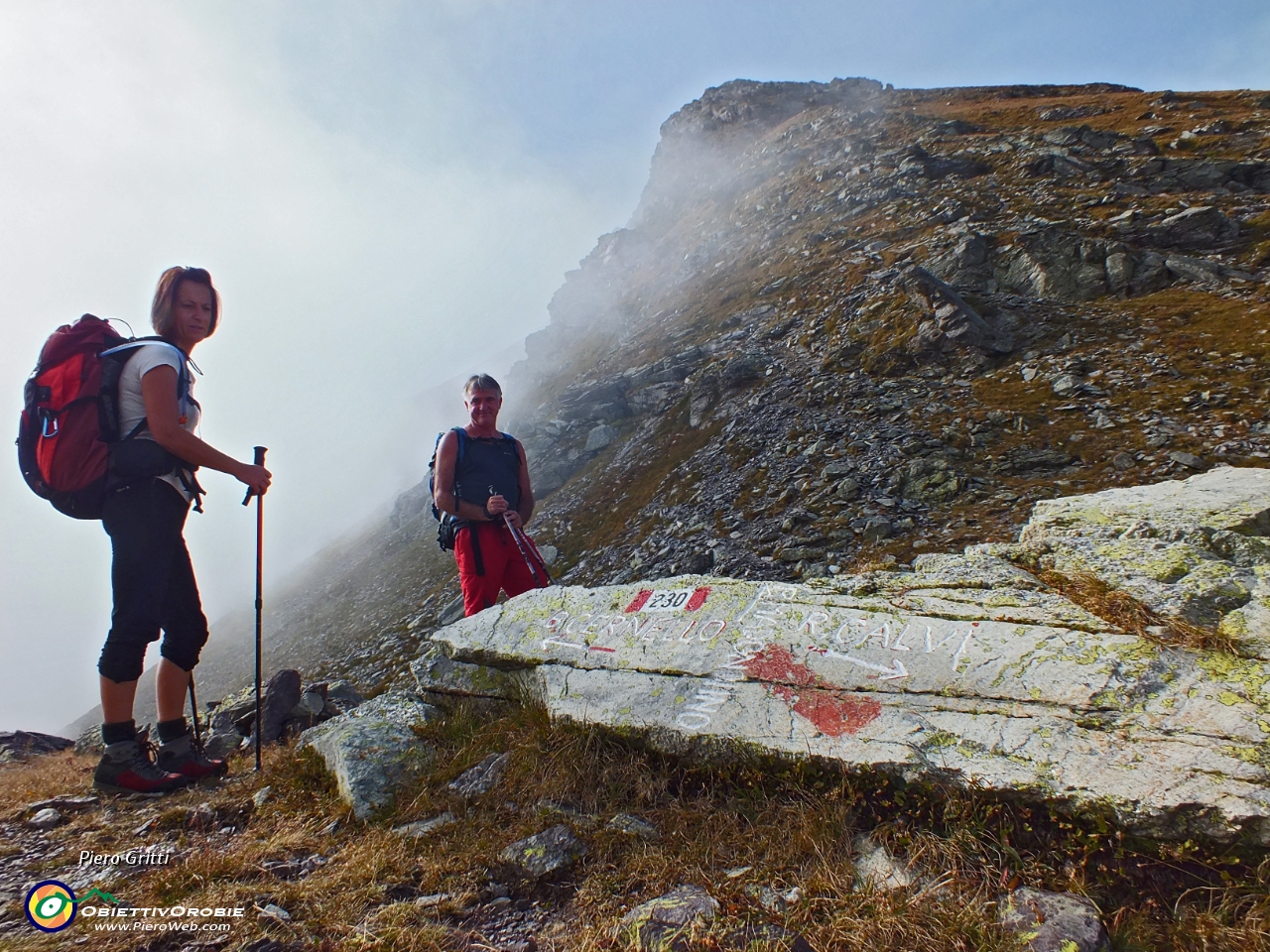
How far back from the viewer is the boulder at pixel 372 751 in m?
4.46

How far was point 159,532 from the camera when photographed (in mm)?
4754

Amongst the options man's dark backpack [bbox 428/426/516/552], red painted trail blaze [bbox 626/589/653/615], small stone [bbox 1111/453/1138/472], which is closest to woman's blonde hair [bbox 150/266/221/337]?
man's dark backpack [bbox 428/426/516/552]

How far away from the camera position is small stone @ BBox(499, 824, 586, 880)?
3.51 meters

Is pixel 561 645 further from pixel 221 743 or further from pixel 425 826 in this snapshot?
pixel 221 743

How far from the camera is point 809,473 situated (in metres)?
19.3

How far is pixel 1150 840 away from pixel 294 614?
4860 centimetres

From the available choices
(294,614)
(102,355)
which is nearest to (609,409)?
(294,614)

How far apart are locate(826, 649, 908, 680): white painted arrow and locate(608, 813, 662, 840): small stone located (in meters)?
1.89

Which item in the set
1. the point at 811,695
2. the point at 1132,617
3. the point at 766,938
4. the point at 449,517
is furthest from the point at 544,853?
the point at 1132,617

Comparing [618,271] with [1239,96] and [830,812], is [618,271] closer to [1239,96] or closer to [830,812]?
[1239,96]

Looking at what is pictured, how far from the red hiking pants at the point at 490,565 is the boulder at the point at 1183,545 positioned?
5813mm

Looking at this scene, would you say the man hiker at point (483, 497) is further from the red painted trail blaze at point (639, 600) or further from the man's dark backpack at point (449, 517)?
the red painted trail blaze at point (639, 600)

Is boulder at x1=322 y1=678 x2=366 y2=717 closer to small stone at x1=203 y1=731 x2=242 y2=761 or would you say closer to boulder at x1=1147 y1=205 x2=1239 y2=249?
small stone at x1=203 y1=731 x2=242 y2=761

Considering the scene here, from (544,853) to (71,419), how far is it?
4833 millimetres
